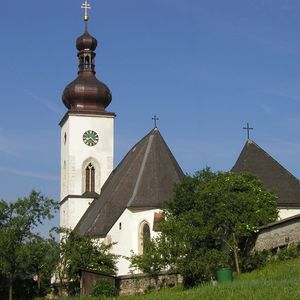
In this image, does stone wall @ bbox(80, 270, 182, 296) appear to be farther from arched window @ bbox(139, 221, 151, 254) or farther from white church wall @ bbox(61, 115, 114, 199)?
white church wall @ bbox(61, 115, 114, 199)

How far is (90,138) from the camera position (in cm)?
5841

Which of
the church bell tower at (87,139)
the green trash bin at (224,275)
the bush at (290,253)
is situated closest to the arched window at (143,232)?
the church bell tower at (87,139)

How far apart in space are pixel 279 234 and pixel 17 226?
1290cm

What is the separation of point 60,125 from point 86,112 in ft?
15.3

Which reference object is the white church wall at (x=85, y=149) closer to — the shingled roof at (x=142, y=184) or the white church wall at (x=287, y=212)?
the shingled roof at (x=142, y=184)

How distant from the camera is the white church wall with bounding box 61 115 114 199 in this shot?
58000 millimetres

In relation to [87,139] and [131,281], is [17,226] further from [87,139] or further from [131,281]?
[87,139]

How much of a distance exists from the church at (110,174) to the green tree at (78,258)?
1.74 meters

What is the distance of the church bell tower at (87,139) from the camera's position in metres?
57.9

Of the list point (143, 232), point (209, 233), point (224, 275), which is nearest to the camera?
point (224, 275)

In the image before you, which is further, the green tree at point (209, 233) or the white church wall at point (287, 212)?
the white church wall at point (287, 212)

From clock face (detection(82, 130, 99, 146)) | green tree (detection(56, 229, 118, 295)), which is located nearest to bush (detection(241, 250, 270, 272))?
green tree (detection(56, 229, 118, 295))

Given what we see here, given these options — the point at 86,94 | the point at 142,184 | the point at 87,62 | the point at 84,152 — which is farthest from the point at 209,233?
the point at 87,62

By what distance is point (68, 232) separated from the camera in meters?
43.5
